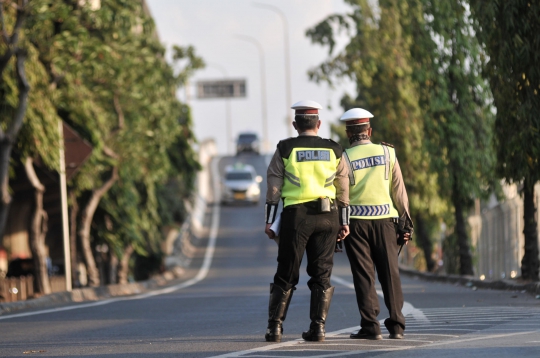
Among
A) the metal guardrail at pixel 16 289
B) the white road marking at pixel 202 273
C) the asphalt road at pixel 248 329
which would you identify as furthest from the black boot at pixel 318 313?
the metal guardrail at pixel 16 289

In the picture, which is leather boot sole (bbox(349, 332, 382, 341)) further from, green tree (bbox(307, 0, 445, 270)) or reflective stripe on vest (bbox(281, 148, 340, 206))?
green tree (bbox(307, 0, 445, 270))

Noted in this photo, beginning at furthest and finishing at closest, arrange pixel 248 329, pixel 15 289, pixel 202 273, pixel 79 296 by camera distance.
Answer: pixel 202 273 → pixel 15 289 → pixel 79 296 → pixel 248 329

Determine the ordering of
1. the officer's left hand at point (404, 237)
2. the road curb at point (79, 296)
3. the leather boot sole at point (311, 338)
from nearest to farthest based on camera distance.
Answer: the leather boot sole at point (311, 338) → the officer's left hand at point (404, 237) → the road curb at point (79, 296)

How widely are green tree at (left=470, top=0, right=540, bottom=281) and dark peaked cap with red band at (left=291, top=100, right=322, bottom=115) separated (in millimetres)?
7866

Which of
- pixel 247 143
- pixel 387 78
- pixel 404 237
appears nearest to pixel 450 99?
pixel 387 78

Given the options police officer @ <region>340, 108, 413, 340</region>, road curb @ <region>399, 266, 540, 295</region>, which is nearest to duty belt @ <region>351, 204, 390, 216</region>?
police officer @ <region>340, 108, 413, 340</region>

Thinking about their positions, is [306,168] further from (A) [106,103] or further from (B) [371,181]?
(A) [106,103]

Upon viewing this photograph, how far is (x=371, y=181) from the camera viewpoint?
9.89m

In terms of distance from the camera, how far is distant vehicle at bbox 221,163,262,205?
70.4 metres

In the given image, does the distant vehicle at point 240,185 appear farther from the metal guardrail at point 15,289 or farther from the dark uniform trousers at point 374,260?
the dark uniform trousers at point 374,260

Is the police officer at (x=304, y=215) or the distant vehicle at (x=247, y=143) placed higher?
the distant vehicle at (x=247, y=143)

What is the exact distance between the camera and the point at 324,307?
31.3ft

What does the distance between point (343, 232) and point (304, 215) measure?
0.39 metres

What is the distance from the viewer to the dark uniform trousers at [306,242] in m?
9.55
